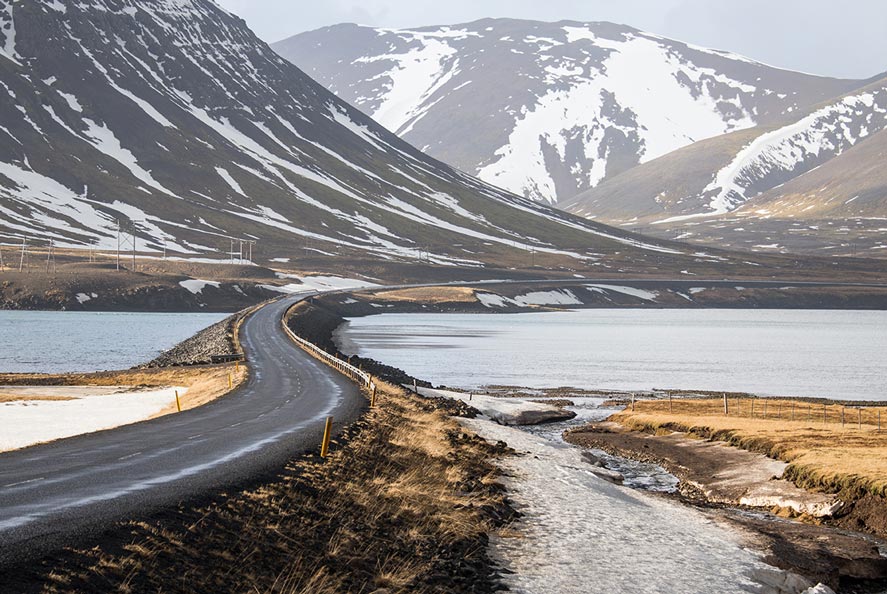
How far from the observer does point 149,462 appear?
30938 millimetres

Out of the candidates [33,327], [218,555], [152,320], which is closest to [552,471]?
[218,555]

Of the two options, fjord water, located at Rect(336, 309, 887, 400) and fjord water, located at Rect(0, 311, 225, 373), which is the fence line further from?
fjord water, located at Rect(0, 311, 225, 373)

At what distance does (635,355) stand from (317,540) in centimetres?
11102

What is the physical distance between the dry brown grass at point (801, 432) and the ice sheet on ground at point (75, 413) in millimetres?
29481

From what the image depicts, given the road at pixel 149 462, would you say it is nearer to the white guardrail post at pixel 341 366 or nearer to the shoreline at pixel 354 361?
the shoreline at pixel 354 361

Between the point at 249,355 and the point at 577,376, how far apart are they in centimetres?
3216

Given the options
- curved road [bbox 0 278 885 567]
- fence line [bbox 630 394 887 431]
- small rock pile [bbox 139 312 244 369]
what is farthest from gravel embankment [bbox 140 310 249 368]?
fence line [bbox 630 394 887 431]

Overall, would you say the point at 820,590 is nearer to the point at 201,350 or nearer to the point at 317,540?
the point at 317,540

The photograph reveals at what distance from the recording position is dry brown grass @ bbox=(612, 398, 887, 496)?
123 feet

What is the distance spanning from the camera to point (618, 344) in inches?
5832

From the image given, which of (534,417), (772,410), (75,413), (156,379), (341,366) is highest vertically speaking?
(341,366)

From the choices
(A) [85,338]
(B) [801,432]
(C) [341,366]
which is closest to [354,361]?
(C) [341,366]

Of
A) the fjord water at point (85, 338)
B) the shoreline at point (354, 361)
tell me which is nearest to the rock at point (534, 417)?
the shoreline at point (354, 361)

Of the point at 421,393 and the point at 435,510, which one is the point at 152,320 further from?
the point at 435,510
